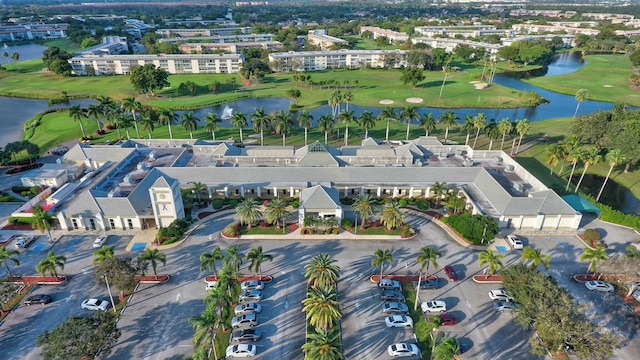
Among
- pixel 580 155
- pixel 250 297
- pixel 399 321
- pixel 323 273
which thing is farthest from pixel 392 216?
pixel 580 155

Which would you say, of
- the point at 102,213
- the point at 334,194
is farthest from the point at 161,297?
the point at 334,194

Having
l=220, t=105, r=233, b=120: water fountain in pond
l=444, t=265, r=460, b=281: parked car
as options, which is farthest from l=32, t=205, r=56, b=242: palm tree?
l=220, t=105, r=233, b=120: water fountain in pond

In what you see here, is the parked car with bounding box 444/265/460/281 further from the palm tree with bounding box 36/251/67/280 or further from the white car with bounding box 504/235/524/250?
the palm tree with bounding box 36/251/67/280

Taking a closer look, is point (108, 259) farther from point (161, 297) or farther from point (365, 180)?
point (365, 180)

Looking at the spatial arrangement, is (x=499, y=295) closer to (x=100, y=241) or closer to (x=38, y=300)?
(x=100, y=241)

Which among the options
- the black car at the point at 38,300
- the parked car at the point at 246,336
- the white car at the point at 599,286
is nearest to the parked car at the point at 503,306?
the white car at the point at 599,286
